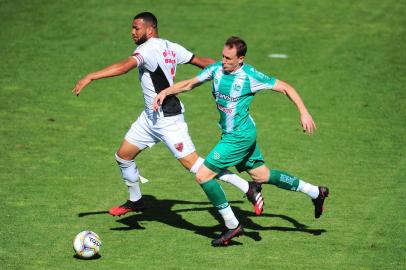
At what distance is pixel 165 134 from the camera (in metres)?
12.0

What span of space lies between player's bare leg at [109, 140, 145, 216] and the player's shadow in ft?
0.57

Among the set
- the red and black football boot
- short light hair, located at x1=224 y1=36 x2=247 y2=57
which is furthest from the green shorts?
the red and black football boot

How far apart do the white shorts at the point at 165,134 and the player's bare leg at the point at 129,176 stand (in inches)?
5.2

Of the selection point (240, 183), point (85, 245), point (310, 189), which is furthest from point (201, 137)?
point (85, 245)

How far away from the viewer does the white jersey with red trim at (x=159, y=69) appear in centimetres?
1175

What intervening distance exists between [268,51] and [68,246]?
10.9 metres

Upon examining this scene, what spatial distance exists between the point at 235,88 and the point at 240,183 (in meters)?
1.46

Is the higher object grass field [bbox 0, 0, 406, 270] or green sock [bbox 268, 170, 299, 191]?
green sock [bbox 268, 170, 299, 191]

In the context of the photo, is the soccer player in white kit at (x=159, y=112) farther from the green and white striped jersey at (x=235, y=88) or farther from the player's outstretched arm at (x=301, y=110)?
the player's outstretched arm at (x=301, y=110)

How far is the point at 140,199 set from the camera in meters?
12.7

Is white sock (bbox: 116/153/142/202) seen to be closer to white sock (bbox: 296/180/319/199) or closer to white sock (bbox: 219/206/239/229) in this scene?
white sock (bbox: 219/206/239/229)

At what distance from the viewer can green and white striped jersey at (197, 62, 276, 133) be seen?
11000mm

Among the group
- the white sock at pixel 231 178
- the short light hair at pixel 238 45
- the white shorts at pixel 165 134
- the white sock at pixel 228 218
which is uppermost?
the short light hair at pixel 238 45

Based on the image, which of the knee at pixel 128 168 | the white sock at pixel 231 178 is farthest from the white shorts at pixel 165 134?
the white sock at pixel 231 178
